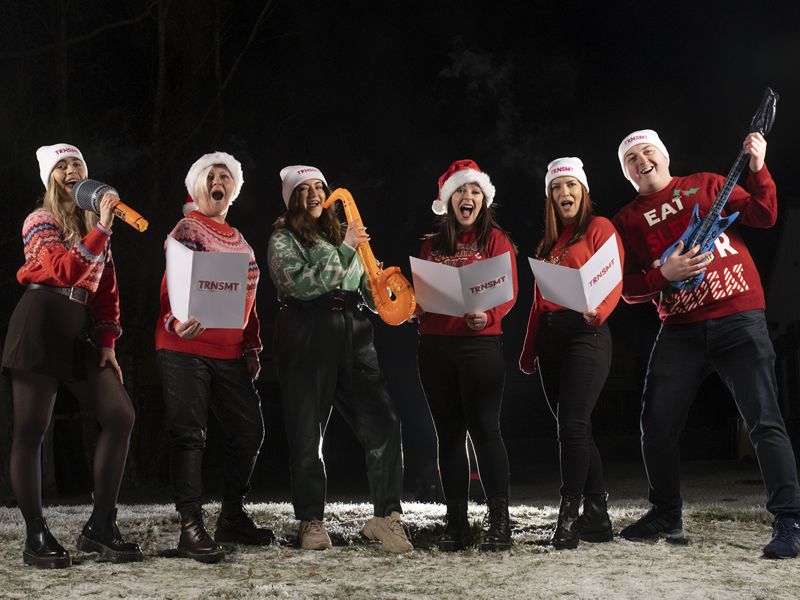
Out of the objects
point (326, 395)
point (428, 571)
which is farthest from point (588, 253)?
point (428, 571)

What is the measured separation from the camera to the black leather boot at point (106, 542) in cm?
445

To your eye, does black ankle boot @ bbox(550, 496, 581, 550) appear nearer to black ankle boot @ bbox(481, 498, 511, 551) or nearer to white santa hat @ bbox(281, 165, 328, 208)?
black ankle boot @ bbox(481, 498, 511, 551)

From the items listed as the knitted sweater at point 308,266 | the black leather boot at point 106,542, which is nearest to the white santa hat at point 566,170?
the knitted sweater at point 308,266

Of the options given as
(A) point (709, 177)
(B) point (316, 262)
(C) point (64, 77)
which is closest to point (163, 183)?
(C) point (64, 77)

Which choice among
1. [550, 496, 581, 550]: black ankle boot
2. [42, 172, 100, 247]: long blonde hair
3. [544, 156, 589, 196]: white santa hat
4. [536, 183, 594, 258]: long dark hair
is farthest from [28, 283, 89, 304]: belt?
[550, 496, 581, 550]: black ankle boot

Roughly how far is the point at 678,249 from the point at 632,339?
24450 millimetres

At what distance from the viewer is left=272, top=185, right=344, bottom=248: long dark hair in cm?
493

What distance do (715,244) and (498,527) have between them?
176cm

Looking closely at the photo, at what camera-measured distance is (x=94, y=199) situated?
4215 millimetres

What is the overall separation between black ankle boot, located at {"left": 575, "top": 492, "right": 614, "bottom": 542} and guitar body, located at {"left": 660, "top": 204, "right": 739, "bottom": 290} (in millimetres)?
1158

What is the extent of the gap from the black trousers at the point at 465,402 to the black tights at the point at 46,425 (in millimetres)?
1493

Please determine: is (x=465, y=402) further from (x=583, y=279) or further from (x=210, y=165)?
(x=210, y=165)

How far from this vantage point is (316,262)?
→ 15.9 feet

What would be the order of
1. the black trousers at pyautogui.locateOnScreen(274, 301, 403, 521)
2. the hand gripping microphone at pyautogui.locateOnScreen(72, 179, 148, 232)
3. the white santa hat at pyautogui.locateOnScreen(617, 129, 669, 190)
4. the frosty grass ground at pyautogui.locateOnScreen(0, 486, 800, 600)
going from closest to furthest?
the frosty grass ground at pyautogui.locateOnScreen(0, 486, 800, 600) < the hand gripping microphone at pyautogui.locateOnScreen(72, 179, 148, 232) < the black trousers at pyautogui.locateOnScreen(274, 301, 403, 521) < the white santa hat at pyautogui.locateOnScreen(617, 129, 669, 190)
